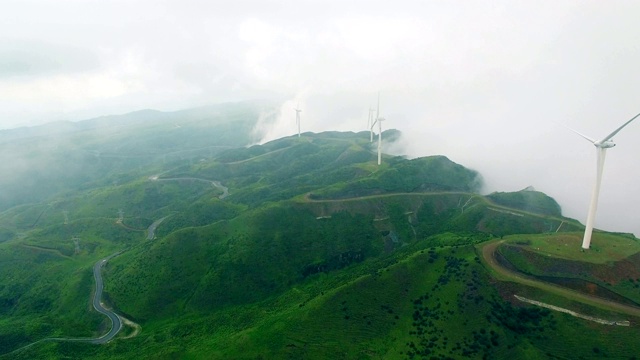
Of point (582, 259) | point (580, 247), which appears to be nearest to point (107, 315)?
point (582, 259)

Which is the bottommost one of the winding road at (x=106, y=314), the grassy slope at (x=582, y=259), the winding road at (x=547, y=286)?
the winding road at (x=106, y=314)

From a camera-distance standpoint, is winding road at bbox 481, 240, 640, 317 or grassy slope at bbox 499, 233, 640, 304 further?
grassy slope at bbox 499, 233, 640, 304

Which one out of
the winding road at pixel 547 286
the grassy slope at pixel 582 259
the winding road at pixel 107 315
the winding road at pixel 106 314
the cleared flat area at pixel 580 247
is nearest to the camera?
the winding road at pixel 547 286

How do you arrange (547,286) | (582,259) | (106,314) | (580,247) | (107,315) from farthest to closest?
(106,314) < (107,315) < (580,247) < (582,259) < (547,286)

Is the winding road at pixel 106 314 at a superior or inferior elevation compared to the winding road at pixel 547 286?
inferior

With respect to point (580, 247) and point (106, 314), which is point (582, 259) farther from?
point (106, 314)

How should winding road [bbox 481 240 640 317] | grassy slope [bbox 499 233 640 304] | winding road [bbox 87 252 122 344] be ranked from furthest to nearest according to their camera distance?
winding road [bbox 87 252 122 344] → grassy slope [bbox 499 233 640 304] → winding road [bbox 481 240 640 317]

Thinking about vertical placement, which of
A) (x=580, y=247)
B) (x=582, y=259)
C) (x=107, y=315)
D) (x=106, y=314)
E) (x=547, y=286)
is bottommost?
(x=107, y=315)

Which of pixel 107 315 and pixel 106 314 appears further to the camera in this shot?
pixel 106 314

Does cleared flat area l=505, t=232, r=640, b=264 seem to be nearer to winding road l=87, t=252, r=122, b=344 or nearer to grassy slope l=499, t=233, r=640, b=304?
grassy slope l=499, t=233, r=640, b=304

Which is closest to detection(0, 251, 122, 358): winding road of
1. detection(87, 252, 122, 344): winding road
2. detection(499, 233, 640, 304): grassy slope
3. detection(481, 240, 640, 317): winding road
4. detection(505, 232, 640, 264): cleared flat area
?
detection(87, 252, 122, 344): winding road

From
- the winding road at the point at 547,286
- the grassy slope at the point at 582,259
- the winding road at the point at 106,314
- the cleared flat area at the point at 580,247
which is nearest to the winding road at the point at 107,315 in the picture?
the winding road at the point at 106,314

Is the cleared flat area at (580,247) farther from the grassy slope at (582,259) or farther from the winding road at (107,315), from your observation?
the winding road at (107,315)

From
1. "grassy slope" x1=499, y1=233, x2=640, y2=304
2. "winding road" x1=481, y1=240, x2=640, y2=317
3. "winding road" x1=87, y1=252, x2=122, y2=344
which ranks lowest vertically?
"winding road" x1=87, y1=252, x2=122, y2=344
